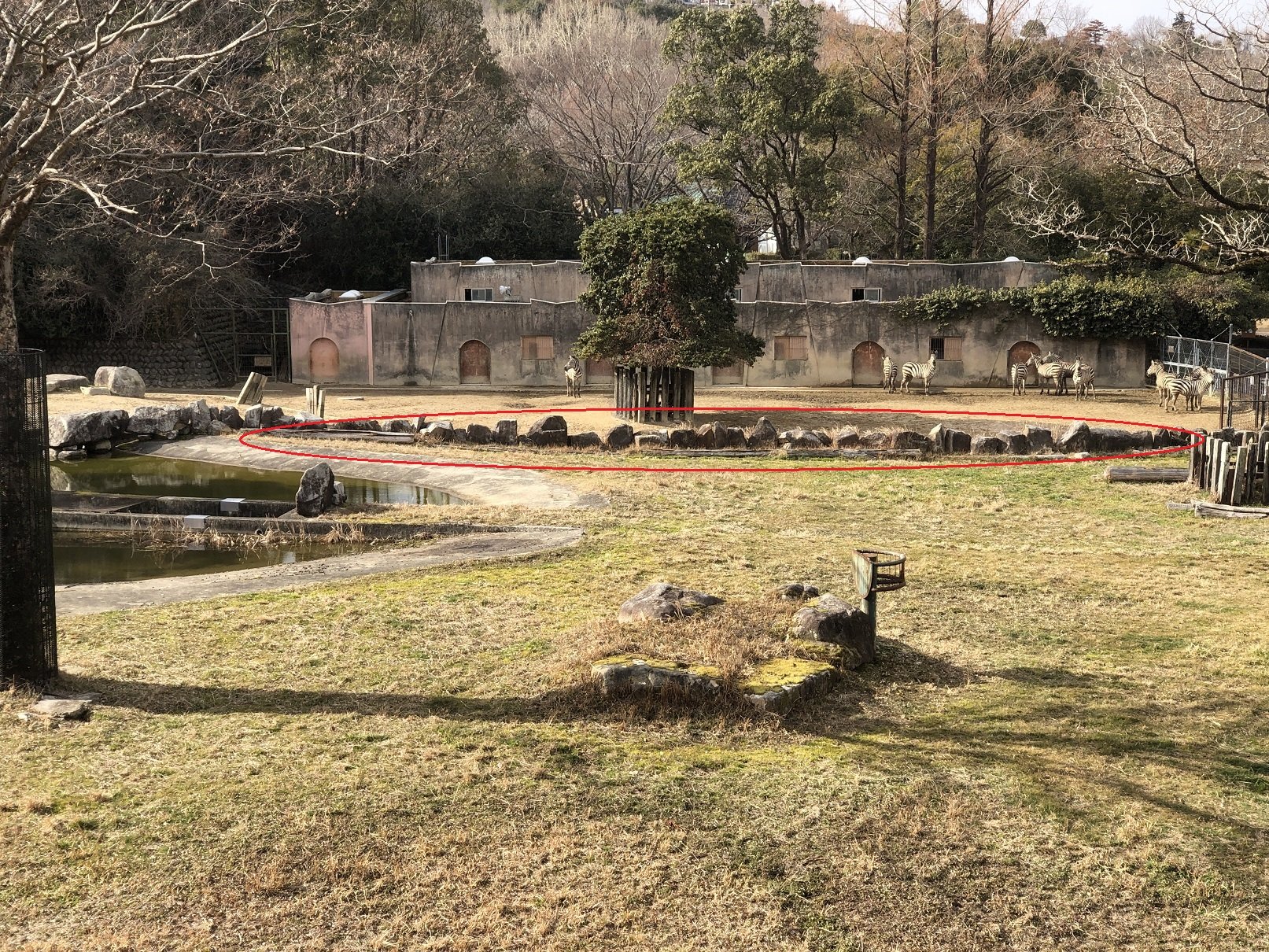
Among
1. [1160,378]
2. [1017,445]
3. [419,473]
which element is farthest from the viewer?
[1160,378]

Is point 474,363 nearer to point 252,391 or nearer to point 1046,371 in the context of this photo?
point 252,391

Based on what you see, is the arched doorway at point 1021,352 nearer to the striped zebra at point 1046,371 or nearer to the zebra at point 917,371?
the striped zebra at point 1046,371

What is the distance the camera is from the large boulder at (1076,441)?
22844 millimetres

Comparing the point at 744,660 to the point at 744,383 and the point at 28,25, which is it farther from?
the point at 744,383

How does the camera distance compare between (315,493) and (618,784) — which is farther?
(315,493)

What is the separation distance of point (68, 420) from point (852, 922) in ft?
70.0

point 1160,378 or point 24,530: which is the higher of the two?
point 1160,378

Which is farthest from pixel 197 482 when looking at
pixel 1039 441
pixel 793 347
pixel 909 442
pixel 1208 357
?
pixel 1208 357

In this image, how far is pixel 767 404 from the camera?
3256 cm

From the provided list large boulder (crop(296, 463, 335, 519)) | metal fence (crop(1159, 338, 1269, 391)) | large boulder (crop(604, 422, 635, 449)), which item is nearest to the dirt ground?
metal fence (crop(1159, 338, 1269, 391))

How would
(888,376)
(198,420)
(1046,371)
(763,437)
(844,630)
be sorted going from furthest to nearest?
1. (888,376)
2. (1046,371)
3. (198,420)
4. (763,437)
5. (844,630)

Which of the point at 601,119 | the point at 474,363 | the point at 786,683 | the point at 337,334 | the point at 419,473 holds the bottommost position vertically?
the point at 786,683

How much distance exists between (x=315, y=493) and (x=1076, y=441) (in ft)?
Result: 43.2

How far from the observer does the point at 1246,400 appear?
26.3m
